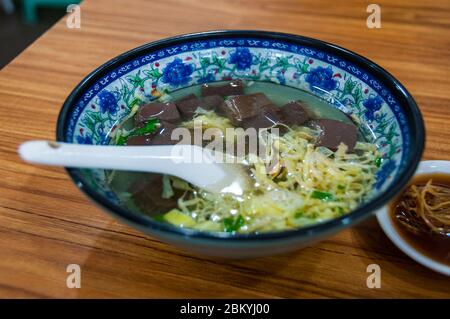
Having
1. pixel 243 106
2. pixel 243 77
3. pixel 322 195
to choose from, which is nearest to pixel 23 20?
pixel 243 77

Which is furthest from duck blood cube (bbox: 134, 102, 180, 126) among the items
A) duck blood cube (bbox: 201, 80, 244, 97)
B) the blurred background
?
the blurred background

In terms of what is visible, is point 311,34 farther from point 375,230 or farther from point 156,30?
point 375,230

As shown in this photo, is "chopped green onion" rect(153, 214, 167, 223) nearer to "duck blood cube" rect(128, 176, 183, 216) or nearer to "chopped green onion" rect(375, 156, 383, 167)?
"duck blood cube" rect(128, 176, 183, 216)

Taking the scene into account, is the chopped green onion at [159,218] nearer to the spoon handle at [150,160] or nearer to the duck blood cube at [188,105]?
the spoon handle at [150,160]

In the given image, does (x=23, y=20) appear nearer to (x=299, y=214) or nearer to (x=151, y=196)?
(x=151, y=196)

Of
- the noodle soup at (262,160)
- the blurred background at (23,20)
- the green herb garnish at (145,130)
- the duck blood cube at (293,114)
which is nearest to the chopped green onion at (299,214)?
the noodle soup at (262,160)
